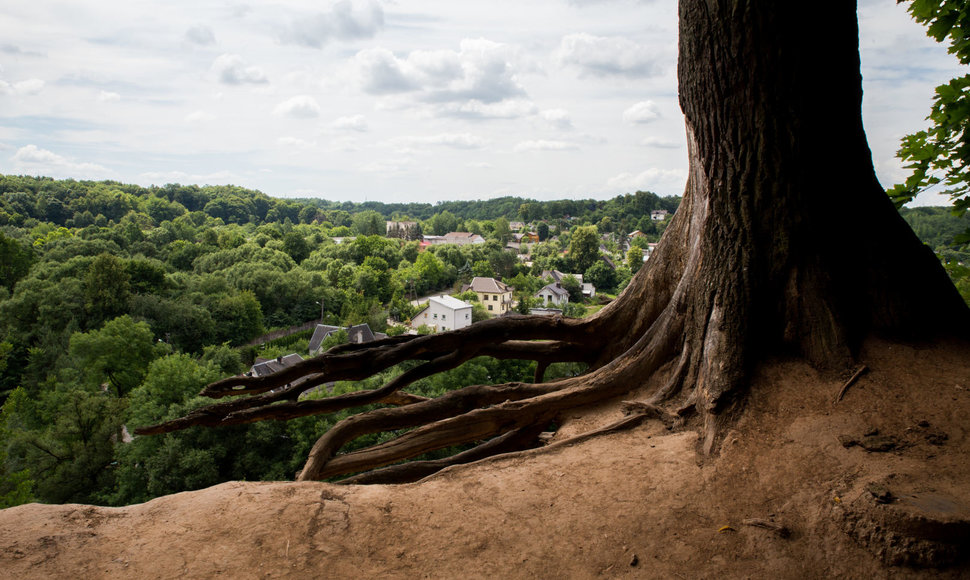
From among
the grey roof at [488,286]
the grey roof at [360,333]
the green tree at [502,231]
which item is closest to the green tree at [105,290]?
the grey roof at [360,333]

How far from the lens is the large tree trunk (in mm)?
3486

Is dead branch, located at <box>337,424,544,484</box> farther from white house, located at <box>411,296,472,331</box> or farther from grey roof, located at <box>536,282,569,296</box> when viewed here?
grey roof, located at <box>536,282,569,296</box>

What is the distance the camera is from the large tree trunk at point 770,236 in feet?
11.4

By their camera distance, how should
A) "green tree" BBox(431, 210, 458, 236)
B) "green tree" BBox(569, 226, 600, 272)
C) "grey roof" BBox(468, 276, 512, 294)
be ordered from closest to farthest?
1. "grey roof" BBox(468, 276, 512, 294)
2. "green tree" BBox(569, 226, 600, 272)
3. "green tree" BBox(431, 210, 458, 236)

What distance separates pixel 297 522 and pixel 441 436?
1.46m

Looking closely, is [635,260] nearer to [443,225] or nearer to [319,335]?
[319,335]

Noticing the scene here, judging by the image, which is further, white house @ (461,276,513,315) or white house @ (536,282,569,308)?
white house @ (536,282,569,308)

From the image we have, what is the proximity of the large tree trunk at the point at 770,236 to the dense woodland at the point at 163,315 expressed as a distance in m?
1.83

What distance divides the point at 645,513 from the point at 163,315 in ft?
127

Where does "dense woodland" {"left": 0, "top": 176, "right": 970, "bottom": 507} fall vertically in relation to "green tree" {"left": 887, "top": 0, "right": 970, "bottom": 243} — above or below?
below

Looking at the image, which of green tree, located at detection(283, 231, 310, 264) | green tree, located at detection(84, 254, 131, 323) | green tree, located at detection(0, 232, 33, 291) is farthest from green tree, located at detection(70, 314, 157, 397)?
green tree, located at detection(283, 231, 310, 264)

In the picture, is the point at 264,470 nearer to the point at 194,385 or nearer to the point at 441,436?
the point at 194,385

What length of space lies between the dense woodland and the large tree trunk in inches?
72.2

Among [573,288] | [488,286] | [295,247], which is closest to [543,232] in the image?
[295,247]
